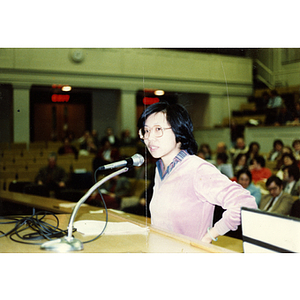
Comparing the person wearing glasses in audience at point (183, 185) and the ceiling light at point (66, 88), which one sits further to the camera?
the ceiling light at point (66, 88)

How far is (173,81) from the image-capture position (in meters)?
2.07

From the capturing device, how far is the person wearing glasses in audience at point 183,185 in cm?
179

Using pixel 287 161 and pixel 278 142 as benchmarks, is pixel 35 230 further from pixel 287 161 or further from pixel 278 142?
pixel 278 142

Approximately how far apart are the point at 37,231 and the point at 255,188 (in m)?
1.34

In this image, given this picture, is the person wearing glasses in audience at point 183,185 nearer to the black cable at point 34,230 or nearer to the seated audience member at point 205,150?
the seated audience member at point 205,150

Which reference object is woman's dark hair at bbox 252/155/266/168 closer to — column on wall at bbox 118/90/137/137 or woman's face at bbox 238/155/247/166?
woman's face at bbox 238/155/247/166

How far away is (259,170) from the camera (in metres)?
2.95

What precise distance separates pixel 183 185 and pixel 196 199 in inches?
4.3

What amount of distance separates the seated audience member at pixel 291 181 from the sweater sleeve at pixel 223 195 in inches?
19.9

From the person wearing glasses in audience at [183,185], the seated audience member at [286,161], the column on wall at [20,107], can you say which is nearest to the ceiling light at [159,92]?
the person wearing glasses in audience at [183,185]

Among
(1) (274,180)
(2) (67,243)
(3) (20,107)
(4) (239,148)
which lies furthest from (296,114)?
(3) (20,107)

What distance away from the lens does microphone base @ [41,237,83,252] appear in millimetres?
1467
